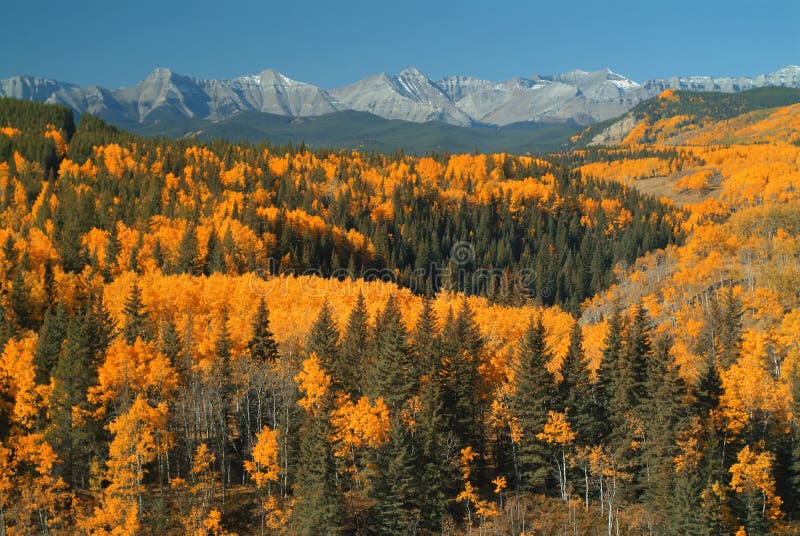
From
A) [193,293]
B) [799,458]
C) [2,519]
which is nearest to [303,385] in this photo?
[2,519]

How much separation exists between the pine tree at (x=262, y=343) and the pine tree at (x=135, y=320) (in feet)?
39.8

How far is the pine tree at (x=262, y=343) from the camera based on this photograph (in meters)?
76.7

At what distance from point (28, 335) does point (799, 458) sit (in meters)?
82.3

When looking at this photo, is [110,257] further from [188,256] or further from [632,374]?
[632,374]

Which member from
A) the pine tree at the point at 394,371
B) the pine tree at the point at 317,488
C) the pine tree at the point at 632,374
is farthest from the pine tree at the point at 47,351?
the pine tree at the point at 632,374

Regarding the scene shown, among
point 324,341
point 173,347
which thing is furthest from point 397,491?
point 173,347

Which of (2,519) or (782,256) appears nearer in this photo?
(2,519)

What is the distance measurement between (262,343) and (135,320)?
1623cm

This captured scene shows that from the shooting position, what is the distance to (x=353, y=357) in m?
75.4

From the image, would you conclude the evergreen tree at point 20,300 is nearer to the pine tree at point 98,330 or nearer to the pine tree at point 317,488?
the pine tree at point 98,330

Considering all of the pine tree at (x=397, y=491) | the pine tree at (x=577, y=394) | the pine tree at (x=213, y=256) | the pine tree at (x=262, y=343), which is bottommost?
the pine tree at (x=397, y=491)

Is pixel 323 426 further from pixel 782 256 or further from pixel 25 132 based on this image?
pixel 25 132

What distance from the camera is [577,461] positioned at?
223ft

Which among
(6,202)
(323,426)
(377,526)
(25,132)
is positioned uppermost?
(25,132)
